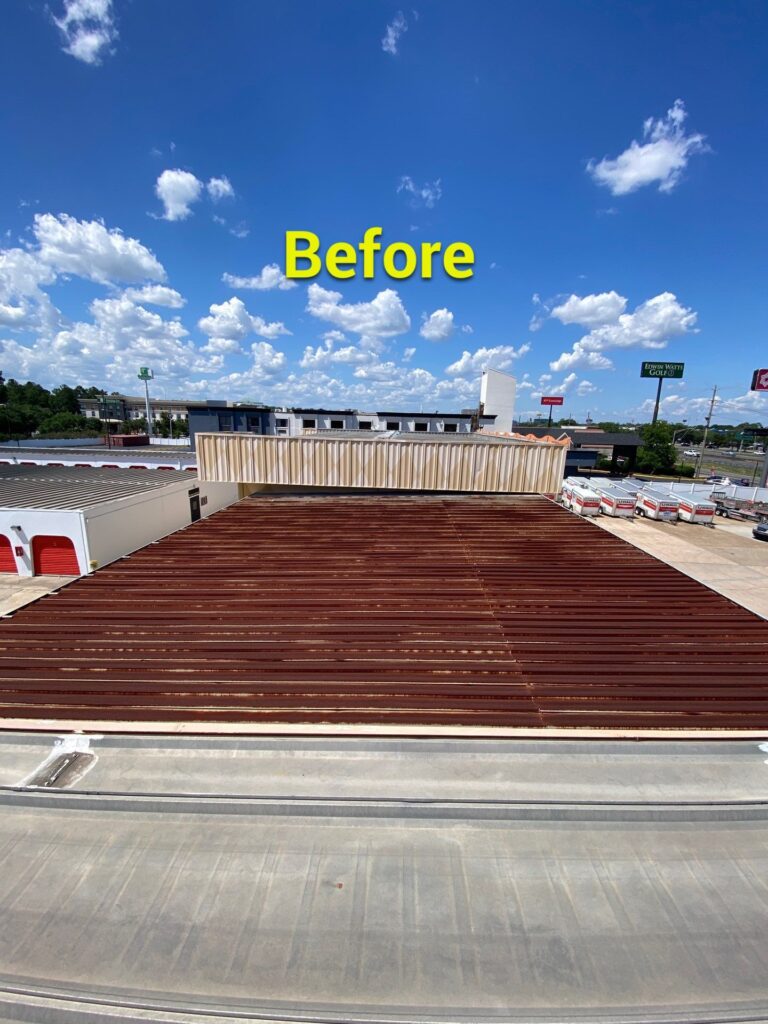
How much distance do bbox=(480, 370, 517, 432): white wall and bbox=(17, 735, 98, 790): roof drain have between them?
56958 millimetres

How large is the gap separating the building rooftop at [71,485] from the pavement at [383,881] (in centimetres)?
1524

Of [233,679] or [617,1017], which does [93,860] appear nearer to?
[233,679]

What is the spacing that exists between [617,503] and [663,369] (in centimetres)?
5962

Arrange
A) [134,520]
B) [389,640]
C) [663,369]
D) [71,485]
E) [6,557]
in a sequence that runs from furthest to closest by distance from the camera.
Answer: [663,369] < [71,485] < [134,520] < [6,557] < [389,640]

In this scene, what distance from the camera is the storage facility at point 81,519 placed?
17.0m

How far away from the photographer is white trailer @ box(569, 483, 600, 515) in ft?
95.2

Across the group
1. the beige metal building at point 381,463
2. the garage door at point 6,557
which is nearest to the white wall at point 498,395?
the beige metal building at point 381,463

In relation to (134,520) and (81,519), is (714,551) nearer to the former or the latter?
(134,520)

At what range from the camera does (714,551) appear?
22531mm

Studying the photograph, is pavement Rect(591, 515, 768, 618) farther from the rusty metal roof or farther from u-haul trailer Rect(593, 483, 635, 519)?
the rusty metal roof

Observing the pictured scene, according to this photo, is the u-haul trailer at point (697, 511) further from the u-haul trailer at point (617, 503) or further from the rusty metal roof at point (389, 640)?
the rusty metal roof at point (389, 640)

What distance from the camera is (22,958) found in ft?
13.3

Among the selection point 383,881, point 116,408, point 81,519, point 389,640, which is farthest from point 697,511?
point 116,408

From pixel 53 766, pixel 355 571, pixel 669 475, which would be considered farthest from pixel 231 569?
pixel 669 475
